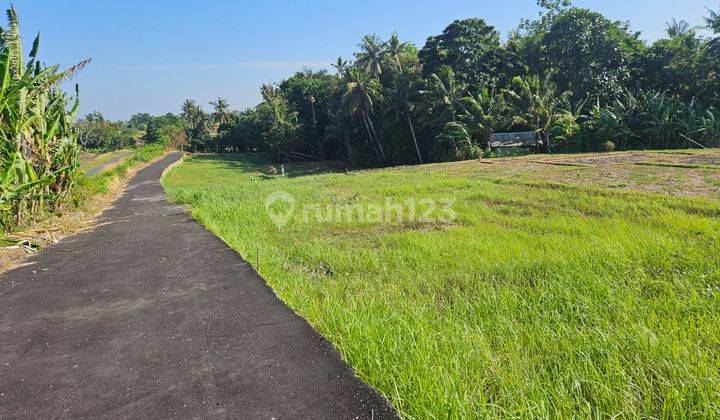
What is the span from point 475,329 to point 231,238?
5690mm

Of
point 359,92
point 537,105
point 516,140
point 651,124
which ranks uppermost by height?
point 359,92

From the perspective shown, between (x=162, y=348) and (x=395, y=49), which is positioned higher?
(x=395, y=49)

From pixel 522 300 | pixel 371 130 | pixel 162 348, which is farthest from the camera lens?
pixel 371 130

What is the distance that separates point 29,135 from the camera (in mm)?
9961

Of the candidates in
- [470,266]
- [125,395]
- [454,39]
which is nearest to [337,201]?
[470,266]

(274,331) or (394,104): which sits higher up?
(394,104)

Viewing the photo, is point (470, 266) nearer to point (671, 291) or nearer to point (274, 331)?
point (671, 291)

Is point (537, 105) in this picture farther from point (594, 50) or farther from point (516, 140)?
point (594, 50)

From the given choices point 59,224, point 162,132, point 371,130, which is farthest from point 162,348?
point 162,132

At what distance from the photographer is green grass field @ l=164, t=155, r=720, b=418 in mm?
2795

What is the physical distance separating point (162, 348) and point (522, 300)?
371 cm

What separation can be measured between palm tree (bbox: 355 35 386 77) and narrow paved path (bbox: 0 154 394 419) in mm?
34512

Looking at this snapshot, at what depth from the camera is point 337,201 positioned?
13.2m

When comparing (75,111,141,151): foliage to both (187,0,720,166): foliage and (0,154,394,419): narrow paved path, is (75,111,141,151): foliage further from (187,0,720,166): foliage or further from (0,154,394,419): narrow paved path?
(0,154,394,419): narrow paved path
